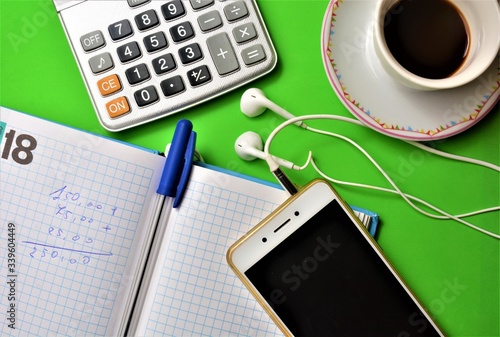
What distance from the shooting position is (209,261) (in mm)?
485

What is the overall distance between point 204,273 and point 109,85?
21 centimetres

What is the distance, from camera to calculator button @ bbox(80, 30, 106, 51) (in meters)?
0.49

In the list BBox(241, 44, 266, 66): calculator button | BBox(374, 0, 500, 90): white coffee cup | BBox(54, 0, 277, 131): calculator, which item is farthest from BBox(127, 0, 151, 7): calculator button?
BBox(374, 0, 500, 90): white coffee cup

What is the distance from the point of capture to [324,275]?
470mm

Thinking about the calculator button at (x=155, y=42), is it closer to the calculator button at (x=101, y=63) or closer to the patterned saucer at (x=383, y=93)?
the calculator button at (x=101, y=63)

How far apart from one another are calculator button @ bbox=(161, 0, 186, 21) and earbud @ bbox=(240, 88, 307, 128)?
0.34 ft

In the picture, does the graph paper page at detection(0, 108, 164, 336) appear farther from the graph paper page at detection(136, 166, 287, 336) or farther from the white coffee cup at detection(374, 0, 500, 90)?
the white coffee cup at detection(374, 0, 500, 90)

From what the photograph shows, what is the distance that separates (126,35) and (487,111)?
1.23 feet

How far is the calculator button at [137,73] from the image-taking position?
0.49 meters

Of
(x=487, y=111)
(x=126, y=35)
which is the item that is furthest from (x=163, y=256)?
(x=487, y=111)

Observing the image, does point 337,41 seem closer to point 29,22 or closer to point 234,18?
point 234,18

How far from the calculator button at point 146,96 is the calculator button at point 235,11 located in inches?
4.2

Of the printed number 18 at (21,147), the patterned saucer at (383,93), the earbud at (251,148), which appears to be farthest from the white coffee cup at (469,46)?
the printed number 18 at (21,147)

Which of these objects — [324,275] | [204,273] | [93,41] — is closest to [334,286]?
[324,275]
